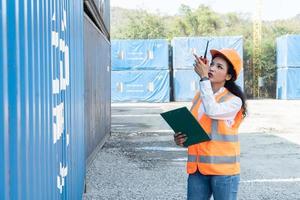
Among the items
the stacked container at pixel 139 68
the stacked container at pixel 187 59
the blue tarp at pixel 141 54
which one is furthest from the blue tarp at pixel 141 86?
the stacked container at pixel 187 59

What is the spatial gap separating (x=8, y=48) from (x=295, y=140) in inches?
496

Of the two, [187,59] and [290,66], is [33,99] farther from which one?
[290,66]

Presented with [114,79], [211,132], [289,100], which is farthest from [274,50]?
[211,132]

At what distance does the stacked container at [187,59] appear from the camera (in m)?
30.5

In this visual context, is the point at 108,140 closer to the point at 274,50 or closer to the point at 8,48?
the point at 8,48

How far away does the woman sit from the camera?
3.74 meters

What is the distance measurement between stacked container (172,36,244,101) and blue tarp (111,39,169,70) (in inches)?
26.9

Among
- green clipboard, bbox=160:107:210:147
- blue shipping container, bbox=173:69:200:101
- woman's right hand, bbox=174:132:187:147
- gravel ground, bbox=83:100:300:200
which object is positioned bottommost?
gravel ground, bbox=83:100:300:200

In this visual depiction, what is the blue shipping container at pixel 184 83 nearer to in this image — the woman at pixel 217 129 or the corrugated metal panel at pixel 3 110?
the woman at pixel 217 129

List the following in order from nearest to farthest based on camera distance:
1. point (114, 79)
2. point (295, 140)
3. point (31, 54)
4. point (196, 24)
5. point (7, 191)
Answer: point (7, 191) → point (31, 54) → point (295, 140) → point (114, 79) → point (196, 24)

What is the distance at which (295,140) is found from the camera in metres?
13.7

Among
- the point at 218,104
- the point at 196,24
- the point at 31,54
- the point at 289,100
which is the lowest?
the point at 289,100

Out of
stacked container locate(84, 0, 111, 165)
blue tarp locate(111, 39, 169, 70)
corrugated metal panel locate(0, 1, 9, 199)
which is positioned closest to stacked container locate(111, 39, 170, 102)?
blue tarp locate(111, 39, 169, 70)

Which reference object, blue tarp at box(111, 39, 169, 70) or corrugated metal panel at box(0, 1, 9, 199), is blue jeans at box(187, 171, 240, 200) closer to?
corrugated metal panel at box(0, 1, 9, 199)
